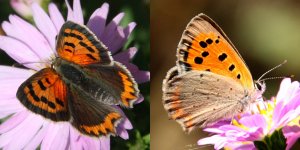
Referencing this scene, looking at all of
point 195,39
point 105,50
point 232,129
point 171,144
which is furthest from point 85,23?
point 171,144

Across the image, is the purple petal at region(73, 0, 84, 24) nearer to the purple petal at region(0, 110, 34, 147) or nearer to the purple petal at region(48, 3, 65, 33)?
the purple petal at region(48, 3, 65, 33)

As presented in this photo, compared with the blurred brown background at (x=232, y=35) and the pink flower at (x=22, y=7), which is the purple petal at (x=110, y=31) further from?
the blurred brown background at (x=232, y=35)

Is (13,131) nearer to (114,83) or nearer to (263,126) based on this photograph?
(114,83)

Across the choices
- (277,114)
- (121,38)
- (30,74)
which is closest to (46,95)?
(30,74)

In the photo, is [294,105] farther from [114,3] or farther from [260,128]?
[114,3]

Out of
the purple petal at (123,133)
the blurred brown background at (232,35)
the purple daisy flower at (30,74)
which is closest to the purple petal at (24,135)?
the purple daisy flower at (30,74)

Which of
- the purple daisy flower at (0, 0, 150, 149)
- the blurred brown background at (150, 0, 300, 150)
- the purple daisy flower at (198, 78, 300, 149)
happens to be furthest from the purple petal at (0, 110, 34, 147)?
the blurred brown background at (150, 0, 300, 150)
